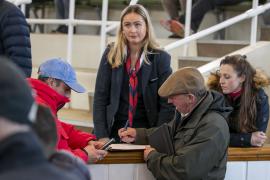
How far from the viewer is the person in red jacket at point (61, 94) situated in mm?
2297

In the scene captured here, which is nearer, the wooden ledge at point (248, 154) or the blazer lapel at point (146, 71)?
the wooden ledge at point (248, 154)

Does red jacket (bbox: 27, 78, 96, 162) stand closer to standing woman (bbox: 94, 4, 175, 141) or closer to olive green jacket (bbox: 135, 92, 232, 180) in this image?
olive green jacket (bbox: 135, 92, 232, 180)

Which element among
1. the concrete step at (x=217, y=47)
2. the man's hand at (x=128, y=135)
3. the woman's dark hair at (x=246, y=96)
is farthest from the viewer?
the concrete step at (x=217, y=47)

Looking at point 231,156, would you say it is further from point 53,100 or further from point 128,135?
point 53,100

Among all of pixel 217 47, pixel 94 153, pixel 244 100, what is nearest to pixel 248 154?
pixel 244 100

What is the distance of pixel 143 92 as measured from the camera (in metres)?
3.17

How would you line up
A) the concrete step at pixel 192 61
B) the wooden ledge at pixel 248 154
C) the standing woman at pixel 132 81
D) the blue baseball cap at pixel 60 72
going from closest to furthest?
1. the blue baseball cap at pixel 60 72
2. the wooden ledge at pixel 248 154
3. the standing woman at pixel 132 81
4. the concrete step at pixel 192 61

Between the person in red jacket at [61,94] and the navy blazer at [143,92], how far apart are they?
0.56 m

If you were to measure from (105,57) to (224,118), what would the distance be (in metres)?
0.88

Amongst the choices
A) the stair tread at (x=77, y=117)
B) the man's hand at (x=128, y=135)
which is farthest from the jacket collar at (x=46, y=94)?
the stair tread at (x=77, y=117)

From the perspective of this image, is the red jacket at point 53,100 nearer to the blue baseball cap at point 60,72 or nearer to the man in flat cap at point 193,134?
the blue baseball cap at point 60,72

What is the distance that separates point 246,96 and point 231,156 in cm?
44

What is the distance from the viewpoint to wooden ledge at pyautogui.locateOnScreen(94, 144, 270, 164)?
8.73 feet

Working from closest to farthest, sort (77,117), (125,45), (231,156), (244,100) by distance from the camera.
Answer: (231,156) → (244,100) → (125,45) → (77,117)
